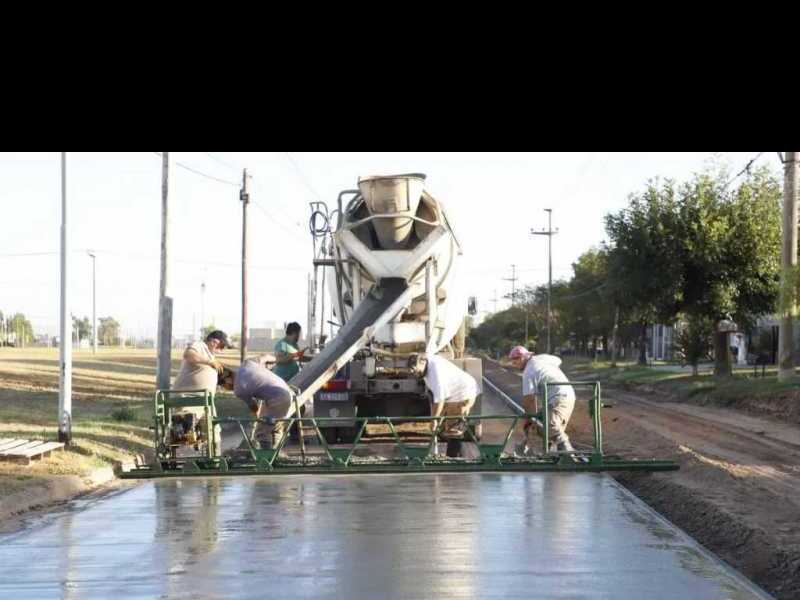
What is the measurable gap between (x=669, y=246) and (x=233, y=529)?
31394mm

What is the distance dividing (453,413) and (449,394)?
506 mm

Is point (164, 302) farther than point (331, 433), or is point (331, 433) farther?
point (164, 302)

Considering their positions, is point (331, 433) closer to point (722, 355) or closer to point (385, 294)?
point (385, 294)

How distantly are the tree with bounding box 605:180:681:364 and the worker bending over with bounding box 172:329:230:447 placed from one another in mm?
26497

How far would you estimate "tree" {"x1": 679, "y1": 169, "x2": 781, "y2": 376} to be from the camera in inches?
1559

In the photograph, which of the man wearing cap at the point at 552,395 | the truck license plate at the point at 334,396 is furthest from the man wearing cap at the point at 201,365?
the man wearing cap at the point at 552,395

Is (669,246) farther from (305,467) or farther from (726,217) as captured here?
(305,467)

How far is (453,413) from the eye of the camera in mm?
16141

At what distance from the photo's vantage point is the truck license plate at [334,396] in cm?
1828

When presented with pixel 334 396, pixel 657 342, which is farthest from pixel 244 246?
pixel 657 342

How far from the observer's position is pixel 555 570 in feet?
28.4

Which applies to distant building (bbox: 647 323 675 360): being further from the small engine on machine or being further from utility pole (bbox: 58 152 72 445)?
the small engine on machine
